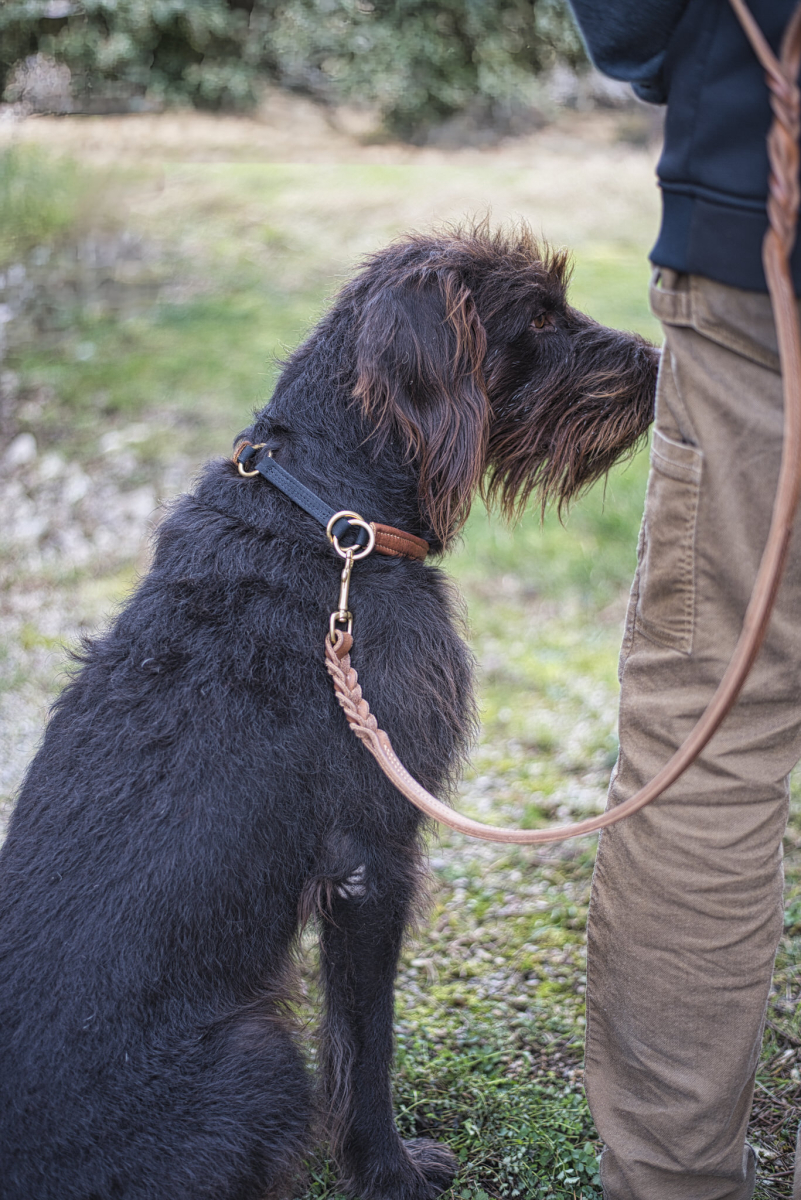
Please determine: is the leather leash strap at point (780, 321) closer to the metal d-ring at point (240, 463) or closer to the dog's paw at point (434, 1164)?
the metal d-ring at point (240, 463)

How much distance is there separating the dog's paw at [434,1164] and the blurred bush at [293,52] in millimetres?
10005

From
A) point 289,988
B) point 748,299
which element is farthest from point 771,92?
point 289,988

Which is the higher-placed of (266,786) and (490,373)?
(490,373)

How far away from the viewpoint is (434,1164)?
227 centimetres

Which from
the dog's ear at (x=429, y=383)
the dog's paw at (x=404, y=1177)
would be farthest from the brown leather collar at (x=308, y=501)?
the dog's paw at (x=404, y=1177)

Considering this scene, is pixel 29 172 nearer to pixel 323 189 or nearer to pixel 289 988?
pixel 323 189

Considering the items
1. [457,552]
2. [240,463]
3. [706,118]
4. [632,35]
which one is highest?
[632,35]

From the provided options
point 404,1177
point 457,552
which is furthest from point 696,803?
point 457,552

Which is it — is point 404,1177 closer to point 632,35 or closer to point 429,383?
point 429,383

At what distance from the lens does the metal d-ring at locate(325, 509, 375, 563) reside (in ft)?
6.45

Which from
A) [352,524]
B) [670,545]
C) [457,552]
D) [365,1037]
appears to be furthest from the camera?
[457,552]

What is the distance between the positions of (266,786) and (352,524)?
0.53 metres

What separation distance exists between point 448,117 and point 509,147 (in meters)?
0.79

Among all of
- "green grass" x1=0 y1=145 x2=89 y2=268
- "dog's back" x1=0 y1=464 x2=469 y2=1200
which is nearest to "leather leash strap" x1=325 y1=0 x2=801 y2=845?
"dog's back" x1=0 y1=464 x2=469 y2=1200
